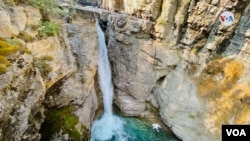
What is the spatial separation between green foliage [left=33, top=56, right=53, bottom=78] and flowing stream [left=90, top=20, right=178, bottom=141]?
5.05 meters

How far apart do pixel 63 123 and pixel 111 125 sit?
4.26 m

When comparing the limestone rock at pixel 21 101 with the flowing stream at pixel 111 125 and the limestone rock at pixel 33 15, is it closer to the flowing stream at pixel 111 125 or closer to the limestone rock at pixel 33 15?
the limestone rock at pixel 33 15

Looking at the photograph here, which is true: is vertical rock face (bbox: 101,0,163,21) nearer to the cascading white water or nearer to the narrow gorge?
the narrow gorge

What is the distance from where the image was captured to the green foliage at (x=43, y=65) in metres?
6.57

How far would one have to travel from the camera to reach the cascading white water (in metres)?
10.9

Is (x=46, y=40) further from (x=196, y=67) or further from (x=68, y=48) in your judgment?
(x=196, y=67)

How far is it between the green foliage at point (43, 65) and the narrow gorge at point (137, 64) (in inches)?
1.1

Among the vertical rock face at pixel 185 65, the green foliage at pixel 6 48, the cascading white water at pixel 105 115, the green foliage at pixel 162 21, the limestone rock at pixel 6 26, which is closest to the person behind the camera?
the green foliage at pixel 6 48

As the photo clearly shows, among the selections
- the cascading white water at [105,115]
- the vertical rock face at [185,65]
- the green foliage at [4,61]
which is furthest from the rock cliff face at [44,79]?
the vertical rock face at [185,65]

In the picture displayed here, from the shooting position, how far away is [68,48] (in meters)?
8.19

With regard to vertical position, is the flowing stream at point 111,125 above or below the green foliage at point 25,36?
below

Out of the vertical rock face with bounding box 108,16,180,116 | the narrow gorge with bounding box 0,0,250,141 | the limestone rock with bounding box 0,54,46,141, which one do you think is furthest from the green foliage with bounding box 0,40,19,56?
the vertical rock face with bounding box 108,16,180,116

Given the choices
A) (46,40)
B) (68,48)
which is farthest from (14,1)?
(68,48)

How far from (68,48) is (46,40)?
51.6 inches
